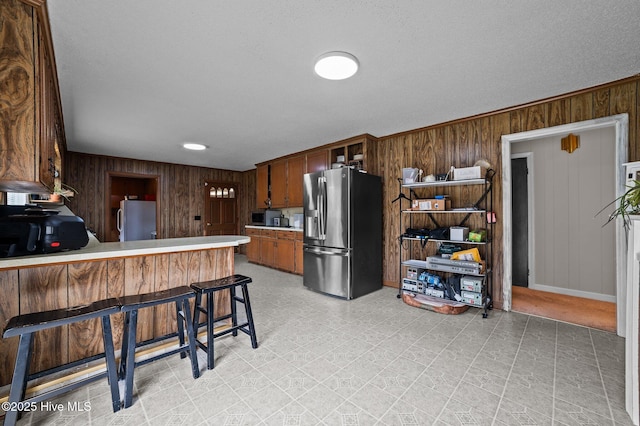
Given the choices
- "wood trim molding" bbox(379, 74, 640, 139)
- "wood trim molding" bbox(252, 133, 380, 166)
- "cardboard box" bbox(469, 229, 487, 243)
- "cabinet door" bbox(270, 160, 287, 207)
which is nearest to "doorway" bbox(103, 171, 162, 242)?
"cabinet door" bbox(270, 160, 287, 207)

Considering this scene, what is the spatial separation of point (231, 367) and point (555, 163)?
16.2 feet

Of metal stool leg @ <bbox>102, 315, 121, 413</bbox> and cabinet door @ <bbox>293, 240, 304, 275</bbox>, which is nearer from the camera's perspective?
metal stool leg @ <bbox>102, 315, 121, 413</bbox>

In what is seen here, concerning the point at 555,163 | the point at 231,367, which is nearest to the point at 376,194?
the point at 555,163

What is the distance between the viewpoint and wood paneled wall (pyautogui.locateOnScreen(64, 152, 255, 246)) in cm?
543

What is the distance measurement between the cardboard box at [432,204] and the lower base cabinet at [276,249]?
7.61 feet

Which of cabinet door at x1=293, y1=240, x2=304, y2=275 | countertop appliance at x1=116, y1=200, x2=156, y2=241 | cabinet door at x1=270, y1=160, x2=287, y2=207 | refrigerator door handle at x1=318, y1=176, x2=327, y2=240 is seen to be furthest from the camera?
countertop appliance at x1=116, y1=200, x2=156, y2=241

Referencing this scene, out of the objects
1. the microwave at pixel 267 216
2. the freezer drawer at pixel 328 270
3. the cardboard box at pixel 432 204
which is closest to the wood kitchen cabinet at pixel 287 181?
the microwave at pixel 267 216

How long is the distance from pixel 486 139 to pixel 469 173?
596mm

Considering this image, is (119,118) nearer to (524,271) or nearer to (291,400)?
(291,400)

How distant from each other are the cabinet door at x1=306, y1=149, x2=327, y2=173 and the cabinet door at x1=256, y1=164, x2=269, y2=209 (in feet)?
5.12

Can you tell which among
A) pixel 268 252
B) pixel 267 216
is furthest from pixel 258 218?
pixel 268 252

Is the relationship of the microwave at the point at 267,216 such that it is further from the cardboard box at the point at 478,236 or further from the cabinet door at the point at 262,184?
the cardboard box at the point at 478,236

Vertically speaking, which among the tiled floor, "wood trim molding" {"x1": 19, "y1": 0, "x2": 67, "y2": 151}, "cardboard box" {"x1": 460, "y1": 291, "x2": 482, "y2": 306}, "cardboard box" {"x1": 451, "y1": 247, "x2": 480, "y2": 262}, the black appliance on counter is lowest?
the tiled floor

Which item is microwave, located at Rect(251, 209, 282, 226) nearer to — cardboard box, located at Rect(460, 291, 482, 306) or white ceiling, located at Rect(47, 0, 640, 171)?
white ceiling, located at Rect(47, 0, 640, 171)
